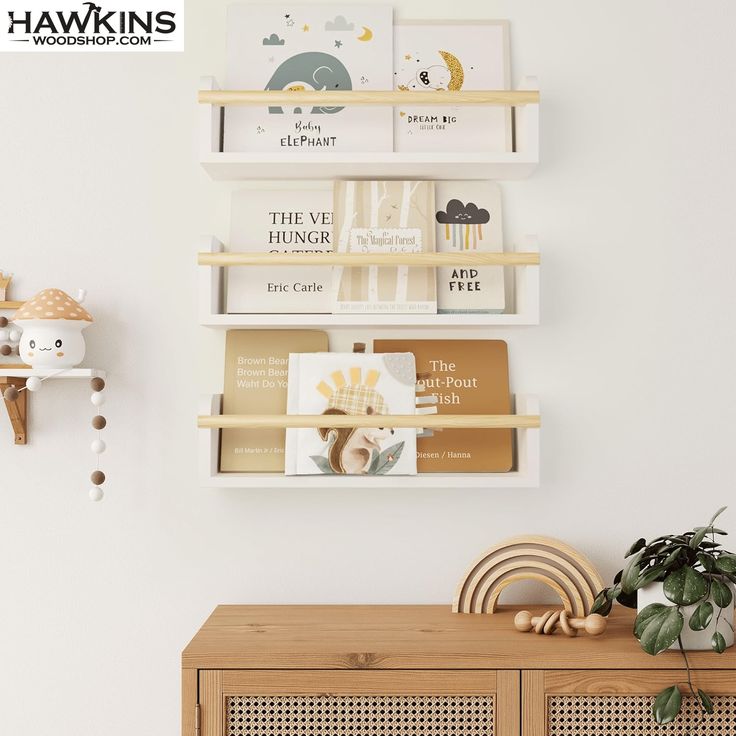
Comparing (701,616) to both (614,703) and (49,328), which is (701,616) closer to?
(614,703)

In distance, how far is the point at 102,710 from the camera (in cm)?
180

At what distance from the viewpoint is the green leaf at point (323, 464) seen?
1.75 m

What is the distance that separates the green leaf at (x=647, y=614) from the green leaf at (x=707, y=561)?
0.10m

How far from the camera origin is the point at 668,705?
142cm

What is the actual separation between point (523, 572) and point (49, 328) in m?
1.09

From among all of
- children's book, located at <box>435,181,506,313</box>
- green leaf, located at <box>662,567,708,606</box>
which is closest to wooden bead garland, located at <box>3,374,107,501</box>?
children's book, located at <box>435,181,506,313</box>

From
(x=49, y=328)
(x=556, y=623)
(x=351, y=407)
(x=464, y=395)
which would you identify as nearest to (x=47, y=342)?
Answer: (x=49, y=328)

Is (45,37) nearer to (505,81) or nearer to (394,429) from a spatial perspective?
(505,81)

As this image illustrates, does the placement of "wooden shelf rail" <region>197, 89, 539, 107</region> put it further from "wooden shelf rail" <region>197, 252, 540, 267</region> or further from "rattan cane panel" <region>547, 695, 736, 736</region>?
"rattan cane panel" <region>547, 695, 736, 736</region>

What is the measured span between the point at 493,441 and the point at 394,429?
22 cm

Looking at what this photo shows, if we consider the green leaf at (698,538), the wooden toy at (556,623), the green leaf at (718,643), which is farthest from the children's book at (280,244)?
the green leaf at (718,643)

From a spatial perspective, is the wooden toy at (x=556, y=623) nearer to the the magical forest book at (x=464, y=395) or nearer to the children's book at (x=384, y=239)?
the the magical forest book at (x=464, y=395)

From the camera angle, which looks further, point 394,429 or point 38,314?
point 394,429

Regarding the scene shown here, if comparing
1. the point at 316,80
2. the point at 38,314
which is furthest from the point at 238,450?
the point at 316,80
